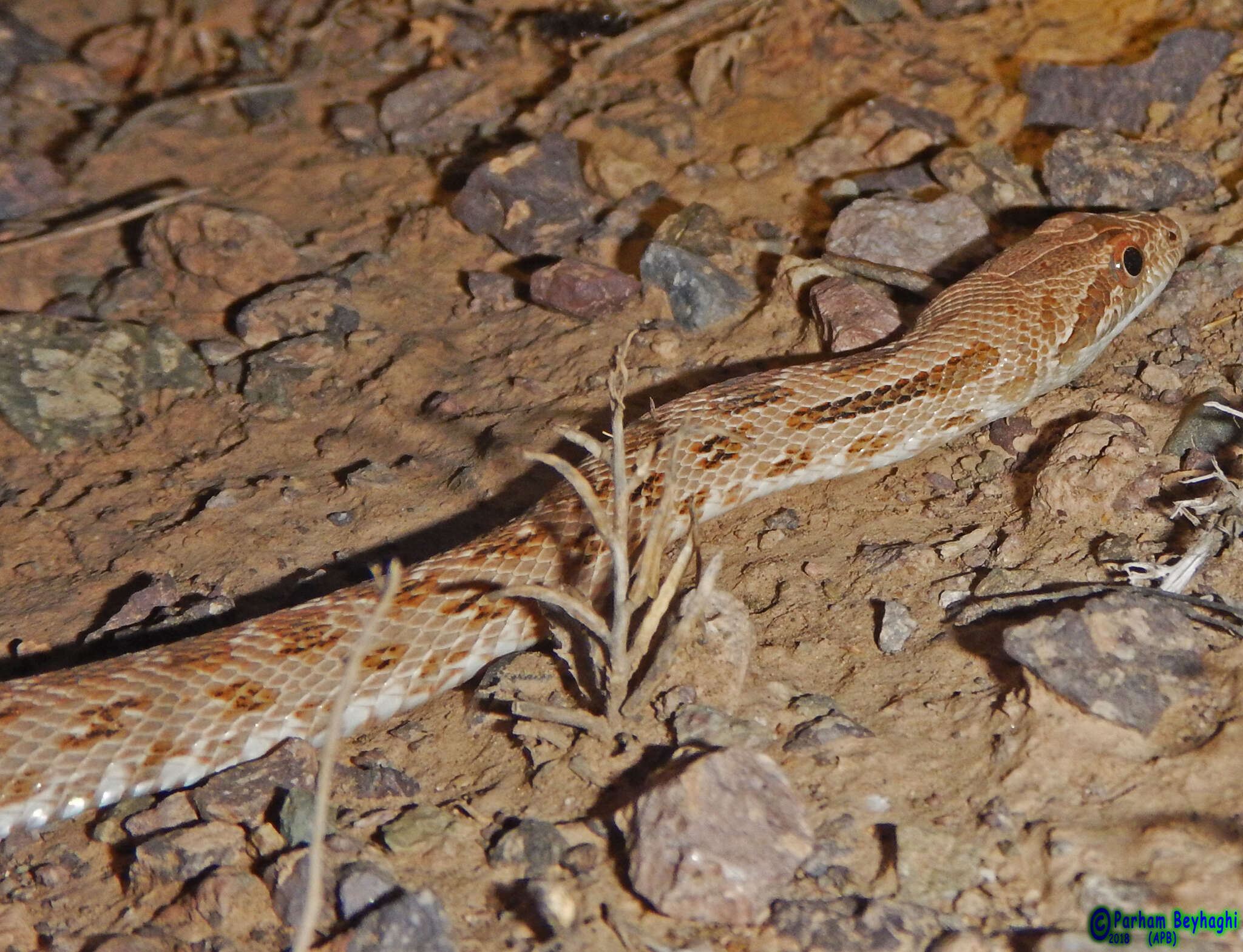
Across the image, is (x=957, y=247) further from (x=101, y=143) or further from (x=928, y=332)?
(x=101, y=143)

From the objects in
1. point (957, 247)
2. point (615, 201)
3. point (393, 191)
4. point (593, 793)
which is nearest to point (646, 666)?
point (593, 793)

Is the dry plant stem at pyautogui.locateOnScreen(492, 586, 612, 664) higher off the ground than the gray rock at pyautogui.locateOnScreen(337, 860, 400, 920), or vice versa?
the dry plant stem at pyautogui.locateOnScreen(492, 586, 612, 664)

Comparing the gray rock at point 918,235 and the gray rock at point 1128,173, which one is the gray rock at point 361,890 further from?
the gray rock at point 1128,173

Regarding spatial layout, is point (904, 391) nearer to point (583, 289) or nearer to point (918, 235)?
point (918, 235)

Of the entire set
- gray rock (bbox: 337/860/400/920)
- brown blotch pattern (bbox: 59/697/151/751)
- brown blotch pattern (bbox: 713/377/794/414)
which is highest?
brown blotch pattern (bbox: 713/377/794/414)

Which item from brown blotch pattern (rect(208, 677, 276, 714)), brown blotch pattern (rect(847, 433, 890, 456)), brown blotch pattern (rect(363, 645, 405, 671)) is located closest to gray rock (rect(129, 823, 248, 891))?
brown blotch pattern (rect(208, 677, 276, 714))

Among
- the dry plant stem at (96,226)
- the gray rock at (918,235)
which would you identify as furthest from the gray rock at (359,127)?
the gray rock at (918,235)

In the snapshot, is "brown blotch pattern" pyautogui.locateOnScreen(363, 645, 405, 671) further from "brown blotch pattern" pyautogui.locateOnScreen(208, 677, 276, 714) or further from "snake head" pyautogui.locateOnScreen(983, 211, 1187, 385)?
"snake head" pyautogui.locateOnScreen(983, 211, 1187, 385)
